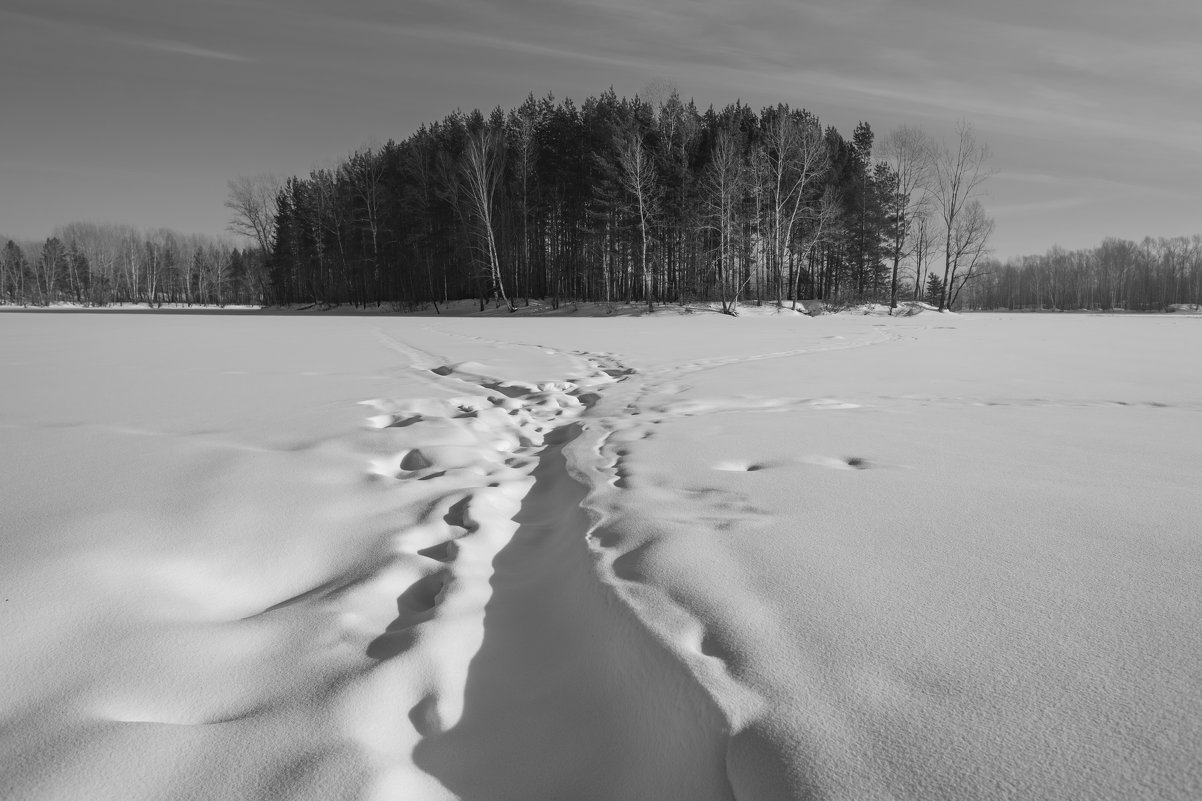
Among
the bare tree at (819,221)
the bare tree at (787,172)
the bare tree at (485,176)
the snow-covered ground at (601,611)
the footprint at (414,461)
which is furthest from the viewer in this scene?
the bare tree at (485,176)

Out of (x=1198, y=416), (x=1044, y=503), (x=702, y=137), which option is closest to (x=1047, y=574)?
(x=1044, y=503)

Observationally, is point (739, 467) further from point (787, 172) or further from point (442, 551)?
point (787, 172)

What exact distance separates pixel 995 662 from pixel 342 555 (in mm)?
1714

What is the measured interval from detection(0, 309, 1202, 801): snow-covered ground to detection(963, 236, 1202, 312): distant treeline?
64.6m

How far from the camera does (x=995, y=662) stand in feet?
3.62

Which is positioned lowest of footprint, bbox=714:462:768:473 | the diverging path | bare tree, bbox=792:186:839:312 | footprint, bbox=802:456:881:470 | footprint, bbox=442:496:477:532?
the diverging path

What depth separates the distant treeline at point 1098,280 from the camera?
58.8 m

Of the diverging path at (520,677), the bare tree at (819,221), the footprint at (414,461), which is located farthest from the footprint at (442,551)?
the bare tree at (819,221)

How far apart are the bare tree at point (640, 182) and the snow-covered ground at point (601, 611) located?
21009 millimetres

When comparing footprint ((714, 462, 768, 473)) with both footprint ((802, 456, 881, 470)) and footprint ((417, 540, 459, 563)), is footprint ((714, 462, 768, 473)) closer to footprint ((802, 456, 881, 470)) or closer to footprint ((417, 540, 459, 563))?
footprint ((802, 456, 881, 470))

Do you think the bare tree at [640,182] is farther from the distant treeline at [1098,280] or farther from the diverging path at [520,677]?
the distant treeline at [1098,280]

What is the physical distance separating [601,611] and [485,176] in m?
26.0

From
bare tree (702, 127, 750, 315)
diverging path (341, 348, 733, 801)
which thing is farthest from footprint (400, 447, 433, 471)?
bare tree (702, 127, 750, 315)

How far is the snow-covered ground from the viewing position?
94cm
